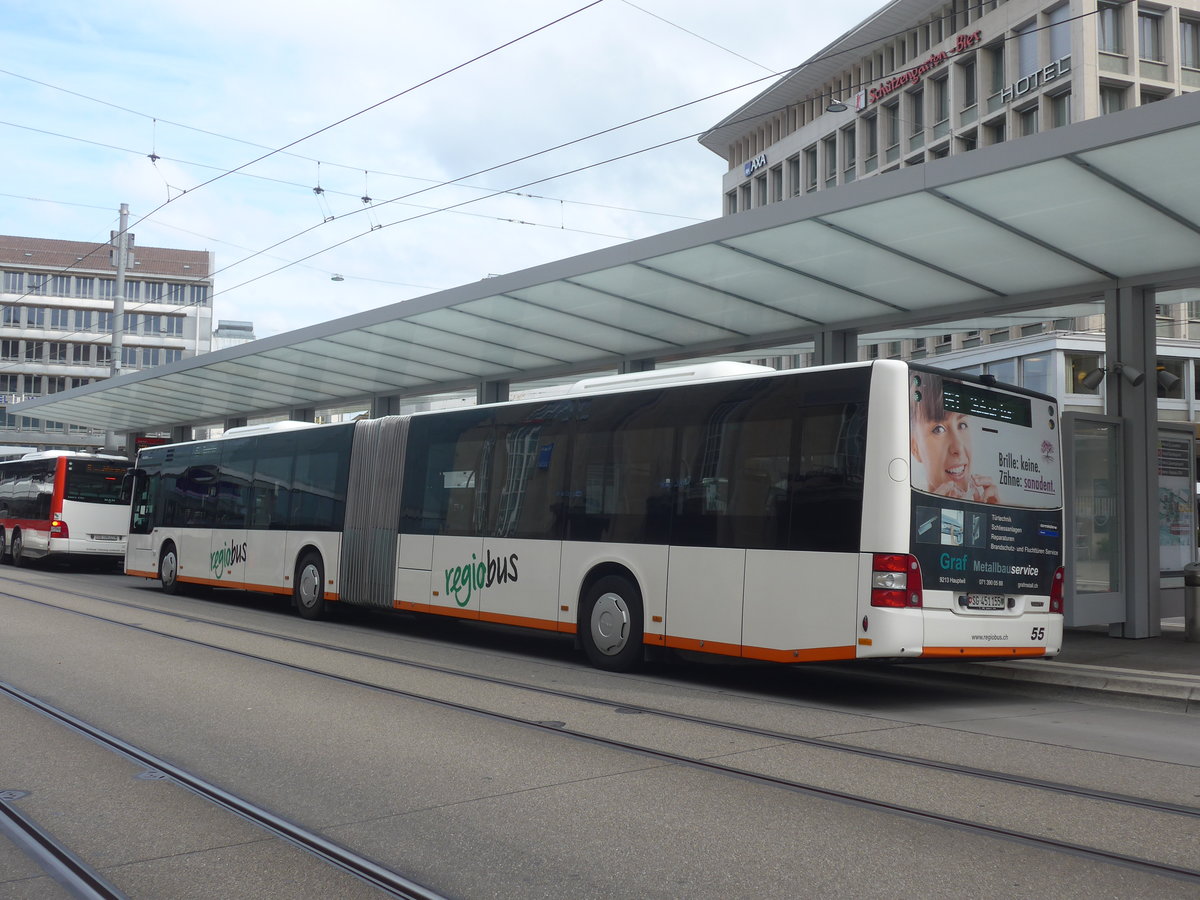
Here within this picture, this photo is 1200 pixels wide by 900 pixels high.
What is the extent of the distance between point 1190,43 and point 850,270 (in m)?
37.7

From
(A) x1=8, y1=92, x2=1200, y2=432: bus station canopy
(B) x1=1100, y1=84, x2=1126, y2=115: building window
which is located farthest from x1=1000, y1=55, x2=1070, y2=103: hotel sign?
(A) x1=8, y1=92, x2=1200, y2=432: bus station canopy

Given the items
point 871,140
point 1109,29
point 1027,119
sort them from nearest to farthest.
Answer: point 1109,29 → point 1027,119 → point 871,140

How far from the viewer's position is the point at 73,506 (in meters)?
27.4

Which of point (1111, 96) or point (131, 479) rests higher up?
point (1111, 96)

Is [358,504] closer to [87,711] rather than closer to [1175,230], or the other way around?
[87,711]

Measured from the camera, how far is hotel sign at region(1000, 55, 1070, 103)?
4388cm

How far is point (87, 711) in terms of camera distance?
8.11 metres

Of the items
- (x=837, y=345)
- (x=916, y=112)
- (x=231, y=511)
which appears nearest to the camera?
(x=837, y=345)

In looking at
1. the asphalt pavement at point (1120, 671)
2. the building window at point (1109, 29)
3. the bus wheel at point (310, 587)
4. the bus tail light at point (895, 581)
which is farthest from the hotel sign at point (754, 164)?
the bus tail light at point (895, 581)

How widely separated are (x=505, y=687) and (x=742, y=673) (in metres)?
3.12

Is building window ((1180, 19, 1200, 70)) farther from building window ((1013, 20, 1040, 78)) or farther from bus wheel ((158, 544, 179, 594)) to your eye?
bus wheel ((158, 544, 179, 594))

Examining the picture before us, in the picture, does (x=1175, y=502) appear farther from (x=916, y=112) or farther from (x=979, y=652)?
(x=916, y=112)

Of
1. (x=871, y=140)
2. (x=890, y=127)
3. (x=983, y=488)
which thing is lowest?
(x=983, y=488)

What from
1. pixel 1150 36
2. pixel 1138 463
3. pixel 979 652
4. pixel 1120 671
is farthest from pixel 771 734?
pixel 1150 36
